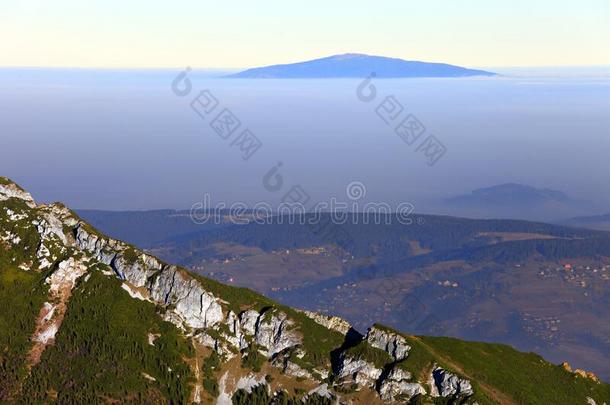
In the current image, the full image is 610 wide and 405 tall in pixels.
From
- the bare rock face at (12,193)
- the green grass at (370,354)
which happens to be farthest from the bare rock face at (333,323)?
the bare rock face at (12,193)

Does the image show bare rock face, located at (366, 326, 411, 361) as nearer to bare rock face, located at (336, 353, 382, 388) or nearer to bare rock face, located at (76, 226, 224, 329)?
bare rock face, located at (336, 353, 382, 388)

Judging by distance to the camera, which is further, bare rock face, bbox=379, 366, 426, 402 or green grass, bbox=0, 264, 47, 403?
bare rock face, bbox=379, 366, 426, 402

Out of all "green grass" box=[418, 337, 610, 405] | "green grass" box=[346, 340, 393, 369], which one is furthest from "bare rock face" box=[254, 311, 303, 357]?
"green grass" box=[418, 337, 610, 405]

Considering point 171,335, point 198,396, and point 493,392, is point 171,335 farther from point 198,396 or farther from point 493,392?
point 493,392

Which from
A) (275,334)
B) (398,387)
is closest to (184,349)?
(275,334)

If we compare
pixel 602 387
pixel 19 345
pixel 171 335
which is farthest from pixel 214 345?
pixel 602 387

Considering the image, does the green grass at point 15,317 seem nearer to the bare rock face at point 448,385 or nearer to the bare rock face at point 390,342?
the bare rock face at point 390,342
